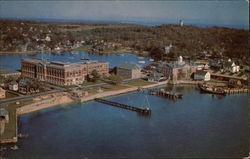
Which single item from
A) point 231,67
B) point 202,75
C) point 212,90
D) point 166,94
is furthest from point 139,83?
point 231,67

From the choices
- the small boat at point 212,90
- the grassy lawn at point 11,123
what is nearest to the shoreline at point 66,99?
the grassy lawn at point 11,123

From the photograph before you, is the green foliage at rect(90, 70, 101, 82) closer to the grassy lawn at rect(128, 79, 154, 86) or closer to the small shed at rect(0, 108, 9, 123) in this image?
the grassy lawn at rect(128, 79, 154, 86)

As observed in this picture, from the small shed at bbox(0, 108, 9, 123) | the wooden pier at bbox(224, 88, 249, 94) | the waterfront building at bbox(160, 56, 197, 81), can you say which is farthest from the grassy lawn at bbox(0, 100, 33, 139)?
the wooden pier at bbox(224, 88, 249, 94)

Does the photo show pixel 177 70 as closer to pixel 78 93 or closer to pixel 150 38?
pixel 78 93

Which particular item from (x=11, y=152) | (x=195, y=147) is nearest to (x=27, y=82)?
(x=11, y=152)

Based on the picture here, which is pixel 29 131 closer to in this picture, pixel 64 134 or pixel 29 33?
pixel 64 134

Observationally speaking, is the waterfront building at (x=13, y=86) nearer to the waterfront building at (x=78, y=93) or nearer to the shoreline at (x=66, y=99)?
the shoreline at (x=66, y=99)
